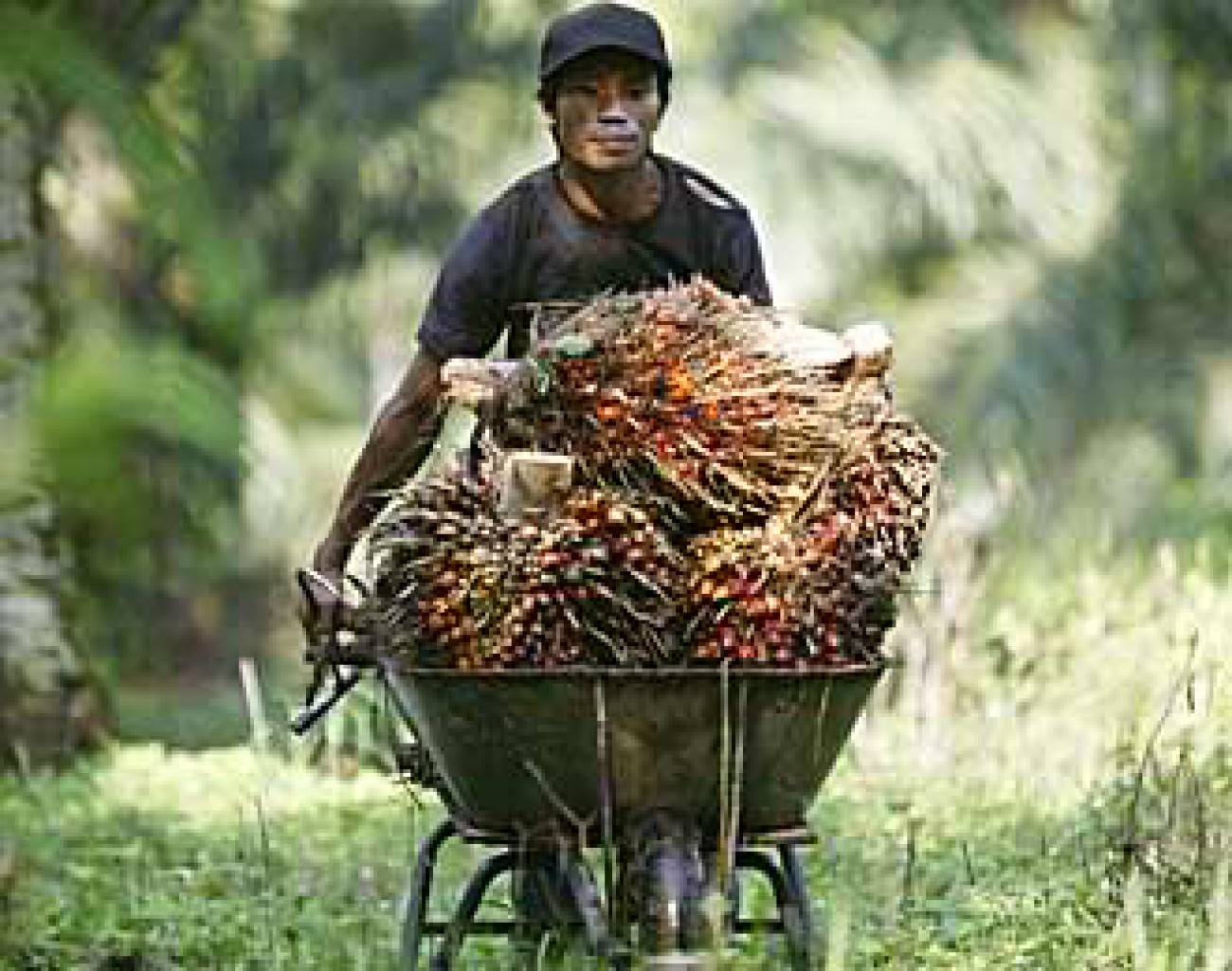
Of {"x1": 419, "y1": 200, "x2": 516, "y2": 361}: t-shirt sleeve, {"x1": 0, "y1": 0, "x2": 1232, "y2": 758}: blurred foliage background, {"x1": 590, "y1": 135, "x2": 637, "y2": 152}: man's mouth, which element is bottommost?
{"x1": 419, "y1": 200, "x2": 516, "y2": 361}: t-shirt sleeve

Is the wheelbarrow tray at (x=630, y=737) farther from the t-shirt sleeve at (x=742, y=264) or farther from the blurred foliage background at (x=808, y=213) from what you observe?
the blurred foliage background at (x=808, y=213)

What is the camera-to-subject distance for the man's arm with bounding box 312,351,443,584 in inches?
209

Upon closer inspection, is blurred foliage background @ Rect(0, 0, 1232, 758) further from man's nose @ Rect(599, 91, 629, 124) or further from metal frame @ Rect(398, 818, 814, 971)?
metal frame @ Rect(398, 818, 814, 971)

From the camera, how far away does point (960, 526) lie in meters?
8.71

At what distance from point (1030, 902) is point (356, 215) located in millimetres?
13375

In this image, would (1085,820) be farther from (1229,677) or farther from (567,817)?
(567,817)

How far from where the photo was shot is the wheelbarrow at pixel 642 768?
178 inches

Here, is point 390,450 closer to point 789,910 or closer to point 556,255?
point 556,255

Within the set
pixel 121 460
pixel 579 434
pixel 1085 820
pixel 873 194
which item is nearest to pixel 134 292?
pixel 121 460

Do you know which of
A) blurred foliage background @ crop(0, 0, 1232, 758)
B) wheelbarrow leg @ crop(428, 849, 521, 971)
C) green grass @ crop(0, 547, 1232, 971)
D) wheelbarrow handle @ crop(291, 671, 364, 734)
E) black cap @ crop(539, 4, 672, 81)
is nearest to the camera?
wheelbarrow leg @ crop(428, 849, 521, 971)

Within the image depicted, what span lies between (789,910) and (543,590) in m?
0.75

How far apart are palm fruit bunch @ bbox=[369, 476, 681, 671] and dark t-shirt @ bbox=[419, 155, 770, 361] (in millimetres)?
766

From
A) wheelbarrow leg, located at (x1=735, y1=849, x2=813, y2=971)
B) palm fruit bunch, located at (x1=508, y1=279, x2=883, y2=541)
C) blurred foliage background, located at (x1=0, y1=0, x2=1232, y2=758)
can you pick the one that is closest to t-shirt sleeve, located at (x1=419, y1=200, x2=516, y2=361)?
palm fruit bunch, located at (x1=508, y1=279, x2=883, y2=541)

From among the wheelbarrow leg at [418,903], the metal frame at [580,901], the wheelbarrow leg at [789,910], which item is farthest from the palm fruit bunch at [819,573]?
the wheelbarrow leg at [418,903]
